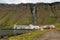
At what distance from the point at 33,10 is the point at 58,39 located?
78.7 m

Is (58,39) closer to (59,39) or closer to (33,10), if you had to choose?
(59,39)

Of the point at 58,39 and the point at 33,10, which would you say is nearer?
the point at 58,39

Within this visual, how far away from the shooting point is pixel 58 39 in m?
44.2

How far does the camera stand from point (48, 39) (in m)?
44.4

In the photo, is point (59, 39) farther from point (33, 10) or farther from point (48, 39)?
point (33, 10)

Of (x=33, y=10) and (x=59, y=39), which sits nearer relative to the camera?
(x=59, y=39)

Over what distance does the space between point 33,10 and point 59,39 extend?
7867 cm

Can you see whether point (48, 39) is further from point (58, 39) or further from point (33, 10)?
point (33, 10)

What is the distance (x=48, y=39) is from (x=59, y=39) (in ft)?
7.05

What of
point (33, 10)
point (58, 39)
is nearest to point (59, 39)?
point (58, 39)

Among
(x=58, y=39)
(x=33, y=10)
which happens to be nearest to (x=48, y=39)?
(x=58, y=39)

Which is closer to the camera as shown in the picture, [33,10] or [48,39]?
[48,39]

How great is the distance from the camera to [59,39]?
4425cm

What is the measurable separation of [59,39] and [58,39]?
0.66 feet
